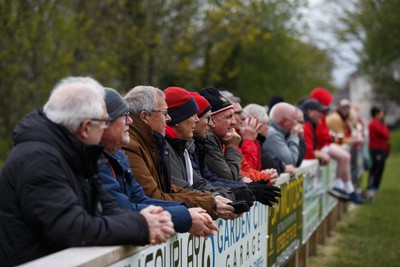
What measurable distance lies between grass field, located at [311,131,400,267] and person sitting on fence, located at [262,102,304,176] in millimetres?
1697

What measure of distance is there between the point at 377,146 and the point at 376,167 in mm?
540

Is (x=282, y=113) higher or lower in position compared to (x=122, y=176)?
lower

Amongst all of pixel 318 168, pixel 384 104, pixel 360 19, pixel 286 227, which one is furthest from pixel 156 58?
pixel 384 104

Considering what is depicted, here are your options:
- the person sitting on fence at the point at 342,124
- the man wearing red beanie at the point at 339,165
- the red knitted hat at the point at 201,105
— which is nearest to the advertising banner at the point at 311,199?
the man wearing red beanie at the point at 339,165

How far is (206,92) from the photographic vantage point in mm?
7926

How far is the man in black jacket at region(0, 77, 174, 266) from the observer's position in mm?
3959

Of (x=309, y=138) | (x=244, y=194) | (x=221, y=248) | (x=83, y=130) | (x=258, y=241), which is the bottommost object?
(x=258, y=241)

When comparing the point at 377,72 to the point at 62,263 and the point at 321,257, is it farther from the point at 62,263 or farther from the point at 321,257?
the point at 62,263

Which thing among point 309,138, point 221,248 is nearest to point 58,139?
point 221,248

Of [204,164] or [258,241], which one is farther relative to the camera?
[258,241]

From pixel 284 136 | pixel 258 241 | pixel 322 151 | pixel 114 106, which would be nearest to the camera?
pixel 114 106

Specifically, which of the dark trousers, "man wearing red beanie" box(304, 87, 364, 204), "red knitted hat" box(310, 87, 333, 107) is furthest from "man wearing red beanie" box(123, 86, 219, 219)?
the dark trousers

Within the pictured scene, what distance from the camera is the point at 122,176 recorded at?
5223mm

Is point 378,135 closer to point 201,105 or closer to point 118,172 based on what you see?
point 201,105
